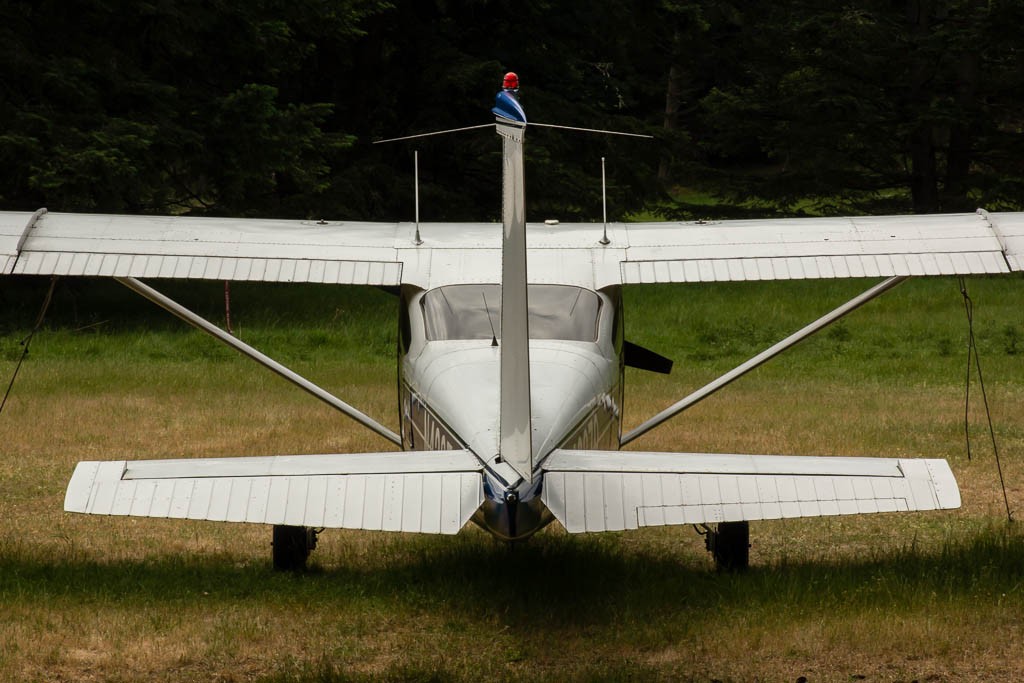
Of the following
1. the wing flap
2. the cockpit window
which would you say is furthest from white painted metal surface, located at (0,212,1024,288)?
the cockpit window

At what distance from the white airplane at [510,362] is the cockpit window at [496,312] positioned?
14 mm

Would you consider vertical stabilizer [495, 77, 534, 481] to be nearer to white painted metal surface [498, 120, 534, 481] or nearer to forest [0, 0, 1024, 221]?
white painted metal surface [498, 120, 534, 481]

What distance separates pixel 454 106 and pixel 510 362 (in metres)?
20.3

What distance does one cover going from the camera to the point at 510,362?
5184 mm

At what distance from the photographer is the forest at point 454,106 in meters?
18.5

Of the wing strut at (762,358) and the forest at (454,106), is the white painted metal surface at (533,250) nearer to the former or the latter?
the wing strut at (762,358)

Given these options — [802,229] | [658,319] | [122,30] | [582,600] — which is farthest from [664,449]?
[122,30]

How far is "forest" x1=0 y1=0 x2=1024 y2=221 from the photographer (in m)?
18.5

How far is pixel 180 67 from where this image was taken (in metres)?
21.1

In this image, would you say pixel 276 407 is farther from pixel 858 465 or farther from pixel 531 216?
pixel 531 216

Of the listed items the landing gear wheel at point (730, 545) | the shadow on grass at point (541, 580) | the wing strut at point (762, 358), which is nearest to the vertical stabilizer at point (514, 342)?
the shadow on grass at point (541, 580)

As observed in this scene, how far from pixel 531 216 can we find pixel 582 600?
809 inches

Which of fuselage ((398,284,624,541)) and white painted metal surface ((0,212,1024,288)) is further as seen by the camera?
white painted metal surface ((0,212,1024,288))

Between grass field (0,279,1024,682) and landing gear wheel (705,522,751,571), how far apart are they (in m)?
0.15
